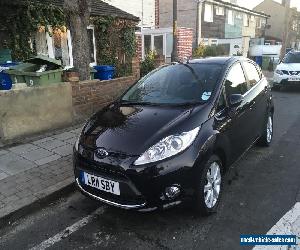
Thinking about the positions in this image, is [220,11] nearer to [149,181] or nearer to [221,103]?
[221,103]

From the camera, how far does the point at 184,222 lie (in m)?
3.56

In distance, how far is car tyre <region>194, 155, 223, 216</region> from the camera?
338 centimetres

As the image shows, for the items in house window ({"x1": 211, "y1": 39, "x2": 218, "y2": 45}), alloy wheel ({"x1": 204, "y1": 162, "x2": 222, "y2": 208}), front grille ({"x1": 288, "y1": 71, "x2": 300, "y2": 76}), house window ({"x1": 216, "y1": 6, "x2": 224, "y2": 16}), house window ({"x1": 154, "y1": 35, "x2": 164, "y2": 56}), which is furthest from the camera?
house window ({"x1": 216, "y1": 6, "x2": 224, "y2": 16})

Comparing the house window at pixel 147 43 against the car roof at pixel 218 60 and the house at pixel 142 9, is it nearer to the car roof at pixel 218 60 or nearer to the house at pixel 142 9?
the house at pixel 142 9

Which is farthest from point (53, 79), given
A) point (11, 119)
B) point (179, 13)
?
point (179, 13)

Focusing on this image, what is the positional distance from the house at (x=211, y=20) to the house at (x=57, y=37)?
43.9 feet

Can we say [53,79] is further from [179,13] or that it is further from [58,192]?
[179,13]

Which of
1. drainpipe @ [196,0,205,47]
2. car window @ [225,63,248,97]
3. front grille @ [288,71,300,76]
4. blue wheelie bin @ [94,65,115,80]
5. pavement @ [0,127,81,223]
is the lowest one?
pavement @ [0,127,81,223]

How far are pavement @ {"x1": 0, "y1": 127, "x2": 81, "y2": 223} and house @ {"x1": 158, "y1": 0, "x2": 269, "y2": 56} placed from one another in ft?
69.0

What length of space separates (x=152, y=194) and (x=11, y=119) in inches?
148

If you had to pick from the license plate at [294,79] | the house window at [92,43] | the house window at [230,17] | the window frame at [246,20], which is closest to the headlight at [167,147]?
the house window at [92,43]

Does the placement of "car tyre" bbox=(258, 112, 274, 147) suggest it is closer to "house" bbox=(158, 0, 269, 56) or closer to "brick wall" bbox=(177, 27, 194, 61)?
"brick wall" bbox=(177, 27, 194, 61)

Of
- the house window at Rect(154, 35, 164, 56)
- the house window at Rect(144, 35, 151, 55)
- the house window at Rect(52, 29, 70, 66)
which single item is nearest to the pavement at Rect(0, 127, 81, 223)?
the house window at Rect(52, 29, 70, 66)

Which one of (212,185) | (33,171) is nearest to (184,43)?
(33,171)
